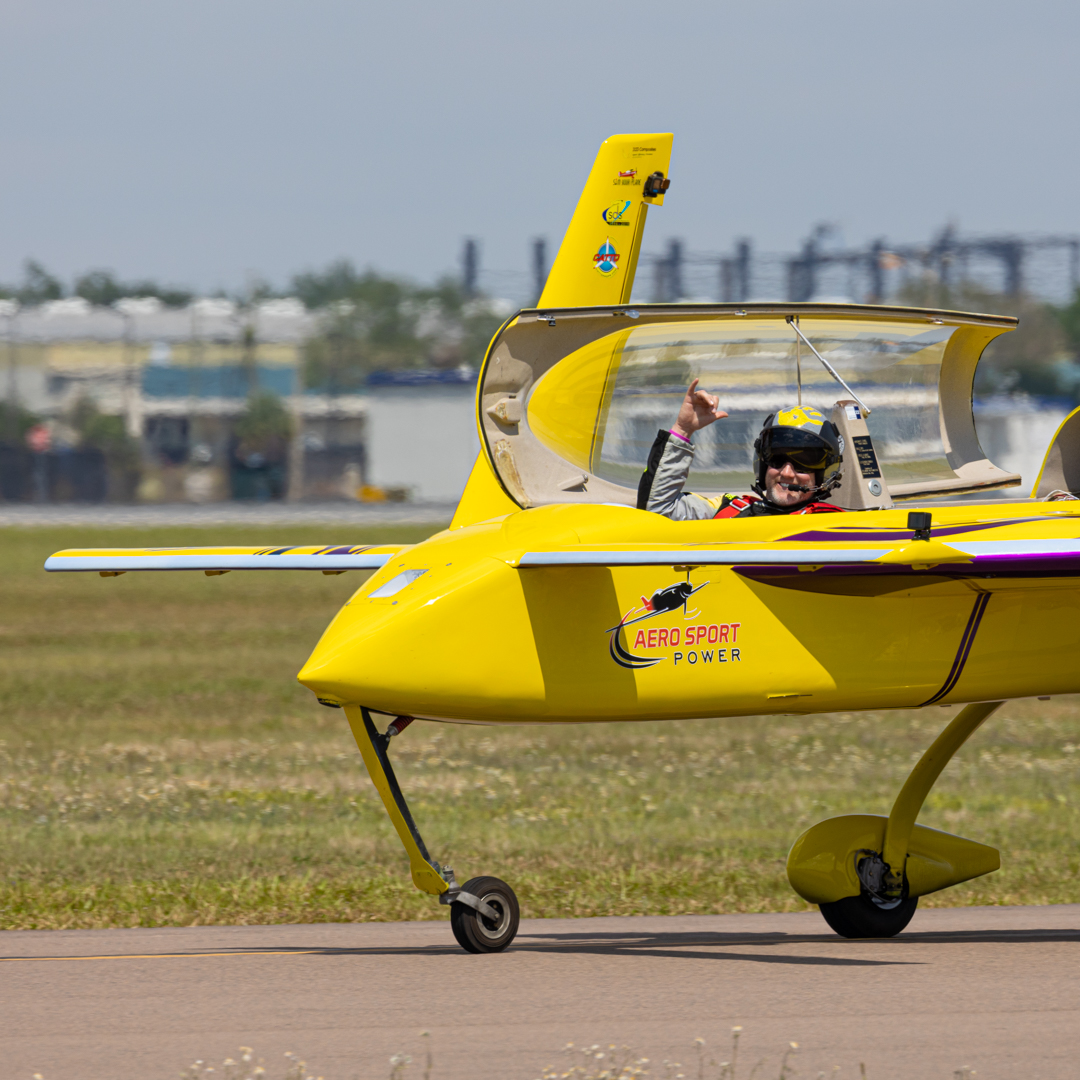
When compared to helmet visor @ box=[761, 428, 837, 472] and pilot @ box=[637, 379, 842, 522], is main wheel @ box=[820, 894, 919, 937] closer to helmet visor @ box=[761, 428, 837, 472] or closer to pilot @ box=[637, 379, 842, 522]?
pilot @ box=[637, 379, 842, 522]

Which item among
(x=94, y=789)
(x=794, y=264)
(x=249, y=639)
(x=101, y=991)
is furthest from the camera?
(x=794, y=264)

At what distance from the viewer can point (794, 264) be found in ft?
222

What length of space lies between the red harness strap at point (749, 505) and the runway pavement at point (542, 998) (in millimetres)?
1859

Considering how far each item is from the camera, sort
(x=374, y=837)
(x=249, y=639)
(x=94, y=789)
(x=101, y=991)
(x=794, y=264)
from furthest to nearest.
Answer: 1. (x=794, y=264)
2. (x=249, y=639)
3. (x=94, y=789)
4. (x=374, y=837)
5. (x=101, y=991)

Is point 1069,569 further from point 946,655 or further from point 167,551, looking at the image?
point 167,551

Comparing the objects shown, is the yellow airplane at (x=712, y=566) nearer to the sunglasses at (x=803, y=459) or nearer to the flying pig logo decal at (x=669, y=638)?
the flying pig logo decal at (x=669, y=638)

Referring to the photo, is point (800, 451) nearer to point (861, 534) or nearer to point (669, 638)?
point (861, 534)

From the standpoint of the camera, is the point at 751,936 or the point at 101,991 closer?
the point at 101,991

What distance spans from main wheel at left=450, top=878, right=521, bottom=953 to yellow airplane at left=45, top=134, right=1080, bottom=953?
0.04ft

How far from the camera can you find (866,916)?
8719mm

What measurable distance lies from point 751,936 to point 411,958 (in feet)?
5.48

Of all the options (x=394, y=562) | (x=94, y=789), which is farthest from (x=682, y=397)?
(x=94, y=789)

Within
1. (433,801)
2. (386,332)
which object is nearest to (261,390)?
(386,332)

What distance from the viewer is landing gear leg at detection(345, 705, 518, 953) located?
7.61 metres
